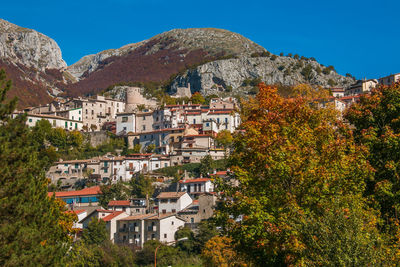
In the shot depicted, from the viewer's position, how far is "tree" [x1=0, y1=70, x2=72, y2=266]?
18.9 meters

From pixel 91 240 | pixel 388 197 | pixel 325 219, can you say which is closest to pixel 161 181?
pixel 91 240

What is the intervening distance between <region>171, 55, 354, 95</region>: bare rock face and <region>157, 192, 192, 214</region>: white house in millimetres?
76647

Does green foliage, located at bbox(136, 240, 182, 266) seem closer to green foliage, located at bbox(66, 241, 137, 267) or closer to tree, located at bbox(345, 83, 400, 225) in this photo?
green foliage, located at bbox(66, 241, 137, 267)

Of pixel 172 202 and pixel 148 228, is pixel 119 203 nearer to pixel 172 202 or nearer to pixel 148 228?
pixel 172 202

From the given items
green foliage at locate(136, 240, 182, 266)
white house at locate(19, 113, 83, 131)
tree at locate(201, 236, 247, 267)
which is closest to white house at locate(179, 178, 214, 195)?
green foliage at locate(136, 240, 182, 266)

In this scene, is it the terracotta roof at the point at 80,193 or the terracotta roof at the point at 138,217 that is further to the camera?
the terracotta roof at the point at 80,193

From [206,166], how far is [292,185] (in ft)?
189

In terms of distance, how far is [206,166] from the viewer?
77875mm

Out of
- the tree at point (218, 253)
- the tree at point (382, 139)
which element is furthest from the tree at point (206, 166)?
the tree at point (382, 139)

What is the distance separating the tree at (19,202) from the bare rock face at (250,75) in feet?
401

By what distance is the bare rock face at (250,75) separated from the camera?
148375 mm

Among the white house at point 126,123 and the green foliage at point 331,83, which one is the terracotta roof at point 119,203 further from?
the green foliage at point 331,83

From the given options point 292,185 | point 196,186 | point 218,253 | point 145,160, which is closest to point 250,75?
point 145,160

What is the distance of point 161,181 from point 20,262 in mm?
59437
